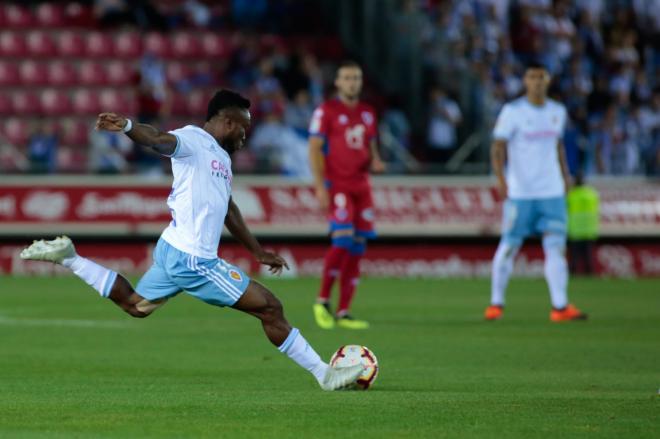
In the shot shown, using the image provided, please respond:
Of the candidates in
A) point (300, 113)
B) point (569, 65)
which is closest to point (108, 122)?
point (300, 113)

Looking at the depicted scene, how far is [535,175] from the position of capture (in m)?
15.0

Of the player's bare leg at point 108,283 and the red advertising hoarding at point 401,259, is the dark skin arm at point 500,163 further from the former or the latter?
the red advertising hoarding at point 401,259

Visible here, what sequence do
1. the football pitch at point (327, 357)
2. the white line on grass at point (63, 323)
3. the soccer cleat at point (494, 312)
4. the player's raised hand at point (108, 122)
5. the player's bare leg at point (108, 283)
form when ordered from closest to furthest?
the football pitch at point (327, 357), the player's raised hand at point (108, 122), the player's bare leg at point (108, 283), the white line on grass at point (63, 323), the soccer cleat at point (494, 312)

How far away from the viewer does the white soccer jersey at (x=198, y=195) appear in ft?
29.5

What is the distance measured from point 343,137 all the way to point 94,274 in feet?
18.4

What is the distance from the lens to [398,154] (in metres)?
23.7

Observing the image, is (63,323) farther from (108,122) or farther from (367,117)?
(108,122)

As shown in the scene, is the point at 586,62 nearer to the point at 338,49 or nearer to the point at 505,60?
the point at 505,60

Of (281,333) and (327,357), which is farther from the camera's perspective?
(327,357)

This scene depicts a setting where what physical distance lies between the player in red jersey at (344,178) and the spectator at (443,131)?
9458mm

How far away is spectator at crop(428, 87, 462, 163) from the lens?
79.4 feet

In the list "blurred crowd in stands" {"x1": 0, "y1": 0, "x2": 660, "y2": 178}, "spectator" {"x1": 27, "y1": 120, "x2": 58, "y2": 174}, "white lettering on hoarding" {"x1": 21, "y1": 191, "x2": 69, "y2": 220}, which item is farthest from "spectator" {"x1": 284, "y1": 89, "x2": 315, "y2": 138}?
"white lettering on hoarding" {"x1": 21, "y1": 191, "x2": 69, "y2": 220}

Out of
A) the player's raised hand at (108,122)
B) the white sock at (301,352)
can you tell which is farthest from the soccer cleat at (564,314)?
the player's raised hand at (108,122)

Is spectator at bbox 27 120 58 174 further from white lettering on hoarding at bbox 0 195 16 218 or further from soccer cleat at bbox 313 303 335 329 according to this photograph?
soccer cleat at bbox 313 303 335 329
